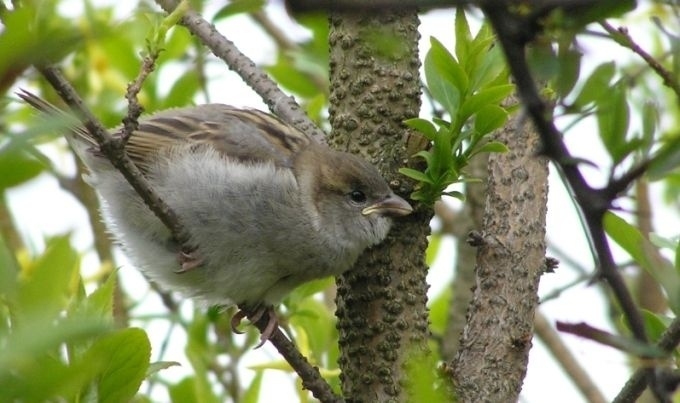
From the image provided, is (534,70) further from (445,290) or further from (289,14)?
(445,290)

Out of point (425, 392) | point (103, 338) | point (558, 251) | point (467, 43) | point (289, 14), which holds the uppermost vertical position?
point (558, 251)

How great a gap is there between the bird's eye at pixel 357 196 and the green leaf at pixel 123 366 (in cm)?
154

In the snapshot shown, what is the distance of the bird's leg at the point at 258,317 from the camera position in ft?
10.4

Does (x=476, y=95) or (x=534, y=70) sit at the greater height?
(x=476, y=95)

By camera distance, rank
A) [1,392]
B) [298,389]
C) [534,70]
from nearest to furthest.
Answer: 1. [1,392]
2. [534,70]
3. [298,389]

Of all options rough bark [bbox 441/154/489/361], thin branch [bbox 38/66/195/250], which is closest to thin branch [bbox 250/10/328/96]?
rough bark [bbox 441/154/489/361]

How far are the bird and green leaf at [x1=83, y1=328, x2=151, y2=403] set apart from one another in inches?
36.7

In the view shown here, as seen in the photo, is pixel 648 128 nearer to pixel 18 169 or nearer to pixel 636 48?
pixel 636 48

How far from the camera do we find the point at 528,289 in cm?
277

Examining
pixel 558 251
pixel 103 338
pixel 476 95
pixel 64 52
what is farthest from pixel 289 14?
pixel 558 251

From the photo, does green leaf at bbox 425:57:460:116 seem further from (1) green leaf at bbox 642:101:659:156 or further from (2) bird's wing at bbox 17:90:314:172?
(1) green leaf at bbox 642:101:659:156

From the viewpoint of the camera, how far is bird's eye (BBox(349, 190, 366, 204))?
3613mm

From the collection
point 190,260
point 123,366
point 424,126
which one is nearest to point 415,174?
point 424,126

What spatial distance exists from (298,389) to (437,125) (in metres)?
1.11
